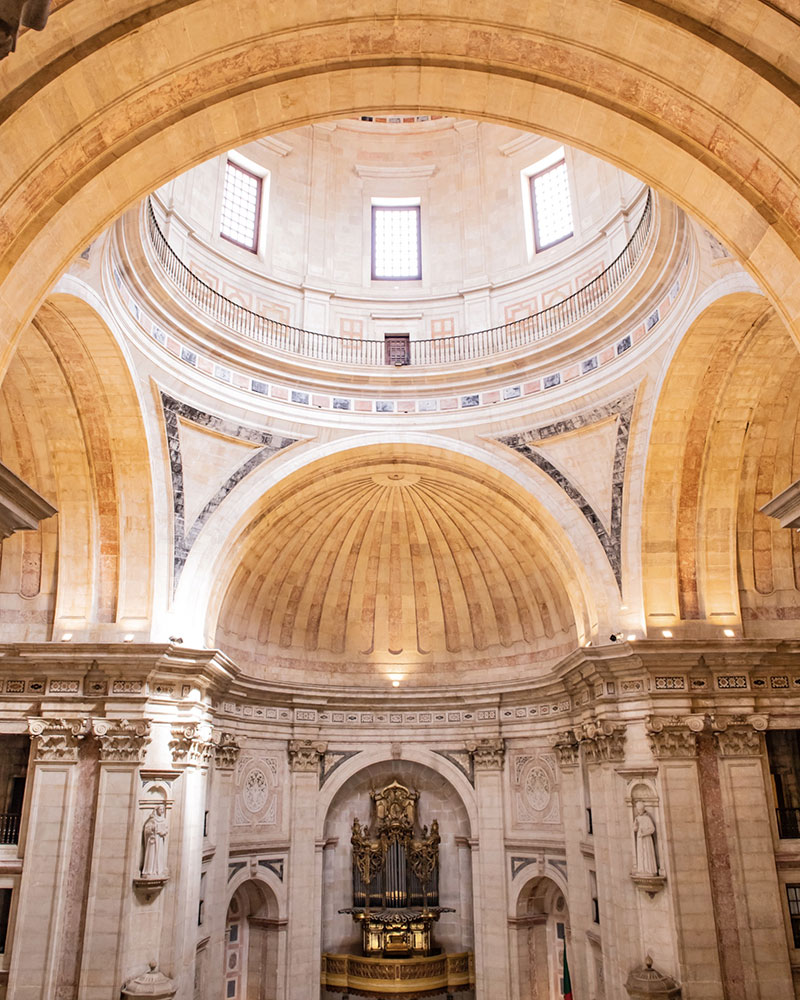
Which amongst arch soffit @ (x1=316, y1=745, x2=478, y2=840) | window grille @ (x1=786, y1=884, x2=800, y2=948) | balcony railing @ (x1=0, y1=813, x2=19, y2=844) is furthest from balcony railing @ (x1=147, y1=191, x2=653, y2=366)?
window grille @ (x1=786, y1=884, x2=800, y2=948)

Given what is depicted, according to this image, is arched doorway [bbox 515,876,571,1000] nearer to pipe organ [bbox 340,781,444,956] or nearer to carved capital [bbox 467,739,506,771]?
pipe organ [bbox 340,781,444,956]

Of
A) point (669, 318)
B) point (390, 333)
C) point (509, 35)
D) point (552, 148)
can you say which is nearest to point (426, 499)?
point (390, 333)

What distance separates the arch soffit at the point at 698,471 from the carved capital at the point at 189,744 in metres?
9.78

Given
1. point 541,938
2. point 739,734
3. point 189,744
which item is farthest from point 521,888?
point 189,744

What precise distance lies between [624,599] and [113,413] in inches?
440

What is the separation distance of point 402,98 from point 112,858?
13910 millimetres

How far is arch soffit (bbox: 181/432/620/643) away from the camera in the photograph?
18172mm

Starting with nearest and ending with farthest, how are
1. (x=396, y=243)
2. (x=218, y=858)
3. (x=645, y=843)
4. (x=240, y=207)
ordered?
1. (x=645, y=843)
2. (x=218, y=858)
3. (x=240, y=207)
4. (x=396, y=243)

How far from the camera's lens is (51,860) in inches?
611

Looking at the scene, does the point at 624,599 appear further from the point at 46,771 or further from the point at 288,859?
the point at 46,771

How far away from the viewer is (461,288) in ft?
71.7

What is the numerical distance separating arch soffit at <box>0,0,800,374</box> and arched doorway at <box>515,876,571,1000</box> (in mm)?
17534

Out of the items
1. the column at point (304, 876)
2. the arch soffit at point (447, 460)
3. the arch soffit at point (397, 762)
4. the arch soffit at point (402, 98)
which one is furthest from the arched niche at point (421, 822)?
the arch soffit at point (402, 98)

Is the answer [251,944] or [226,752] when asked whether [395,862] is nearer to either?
[251,944]
